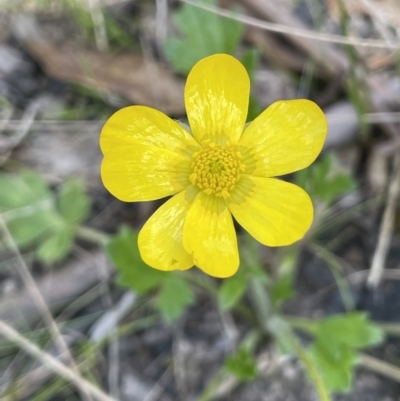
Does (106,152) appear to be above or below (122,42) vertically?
above

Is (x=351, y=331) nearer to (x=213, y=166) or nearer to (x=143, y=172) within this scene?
(x=213, y=166)

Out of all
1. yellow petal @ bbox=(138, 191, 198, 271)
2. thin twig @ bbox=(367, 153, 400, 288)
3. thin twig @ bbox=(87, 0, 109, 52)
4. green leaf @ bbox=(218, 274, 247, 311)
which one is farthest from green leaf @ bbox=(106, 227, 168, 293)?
thin twig @ bbox=(87, 0, 109, 52)

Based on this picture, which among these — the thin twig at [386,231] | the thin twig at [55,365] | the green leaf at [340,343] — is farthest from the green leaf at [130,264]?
the thin twig at [386,231]

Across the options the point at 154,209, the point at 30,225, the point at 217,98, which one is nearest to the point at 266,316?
the point at 154,209

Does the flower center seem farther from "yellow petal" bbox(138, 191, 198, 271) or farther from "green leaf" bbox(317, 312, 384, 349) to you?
"green leaf" bbox(317, 312, 384, 349)

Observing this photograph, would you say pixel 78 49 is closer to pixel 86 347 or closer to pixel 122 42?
pixel 122 42

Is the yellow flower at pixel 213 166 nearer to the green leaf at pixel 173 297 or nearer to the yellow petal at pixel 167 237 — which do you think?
the yellow petal at pixel 167 237

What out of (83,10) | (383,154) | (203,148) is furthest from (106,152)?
(83,10)
